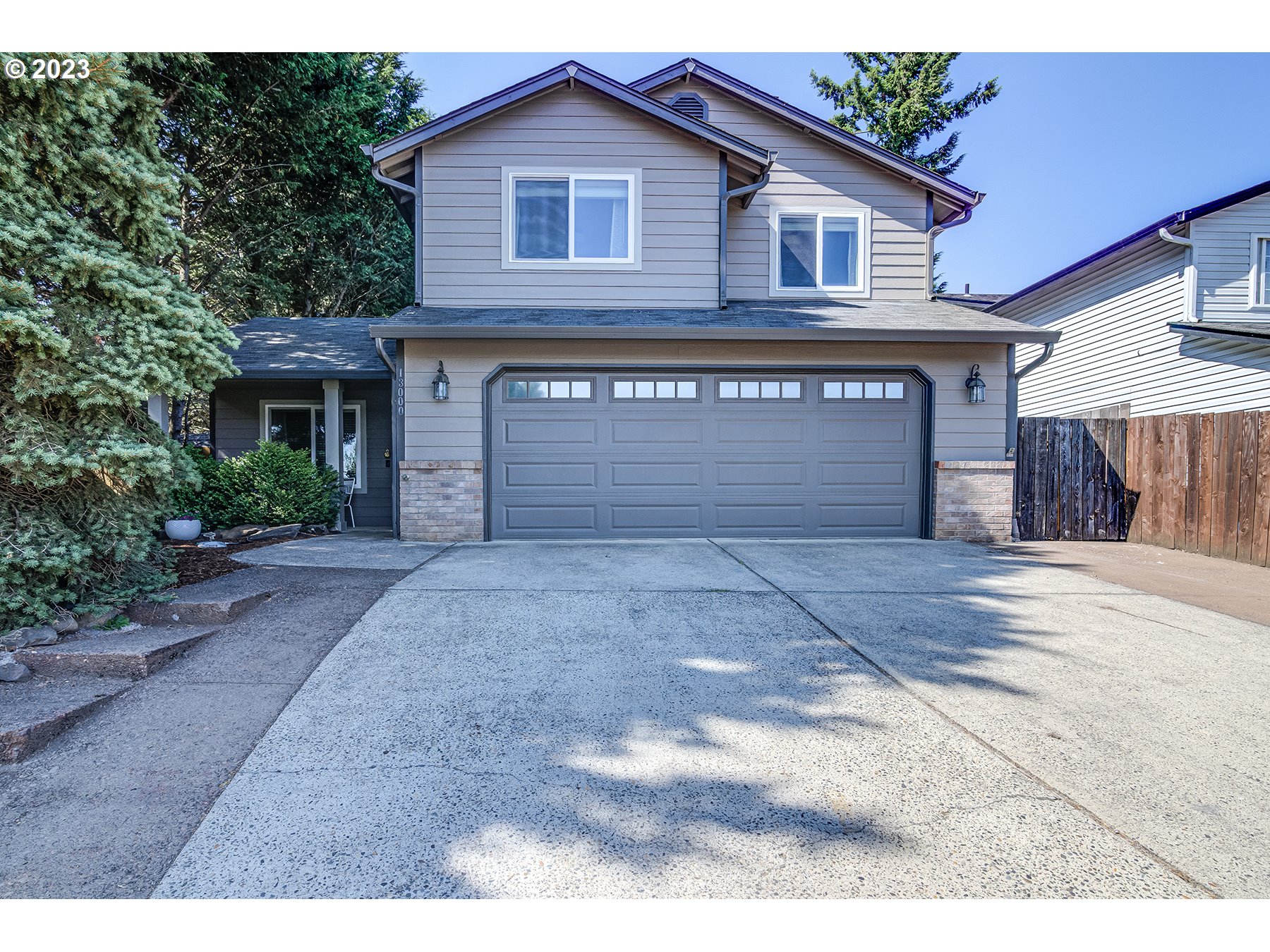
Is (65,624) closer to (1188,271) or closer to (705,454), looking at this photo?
(705,454)

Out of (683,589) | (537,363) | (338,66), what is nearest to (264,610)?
(683,589)

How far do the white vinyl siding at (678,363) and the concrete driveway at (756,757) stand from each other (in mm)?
3291

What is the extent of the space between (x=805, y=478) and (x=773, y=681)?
4928 mm

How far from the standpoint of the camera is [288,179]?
42.5 ft

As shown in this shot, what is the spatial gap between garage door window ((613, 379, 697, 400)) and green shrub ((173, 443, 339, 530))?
480 centimetres

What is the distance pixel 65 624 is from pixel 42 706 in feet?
3.33

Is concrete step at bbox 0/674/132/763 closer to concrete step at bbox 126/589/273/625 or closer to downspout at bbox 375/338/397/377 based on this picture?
concrete step at bbox 126/589/273/625

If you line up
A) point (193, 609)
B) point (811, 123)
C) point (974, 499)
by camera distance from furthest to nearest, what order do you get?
1. point (811, 123)
2. point (974, 499)
3. point (193, 609)

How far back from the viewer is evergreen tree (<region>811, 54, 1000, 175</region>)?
1939cm

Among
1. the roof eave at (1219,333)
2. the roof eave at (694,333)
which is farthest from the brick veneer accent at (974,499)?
the roof eave at (1219,333)

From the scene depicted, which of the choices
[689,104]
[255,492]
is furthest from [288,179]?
[689,104]

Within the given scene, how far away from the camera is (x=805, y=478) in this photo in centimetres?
810

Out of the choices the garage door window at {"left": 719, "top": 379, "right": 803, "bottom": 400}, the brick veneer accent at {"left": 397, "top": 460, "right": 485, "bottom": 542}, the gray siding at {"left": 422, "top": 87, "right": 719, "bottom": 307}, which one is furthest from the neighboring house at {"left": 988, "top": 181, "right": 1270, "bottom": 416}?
the brick veneer accent at {"left": 397, "top": 460, "right": 485, "bottom": 542}

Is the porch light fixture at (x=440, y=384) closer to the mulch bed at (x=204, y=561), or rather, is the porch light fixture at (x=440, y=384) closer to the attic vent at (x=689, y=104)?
the mulch bed at (x=204, y=561)
